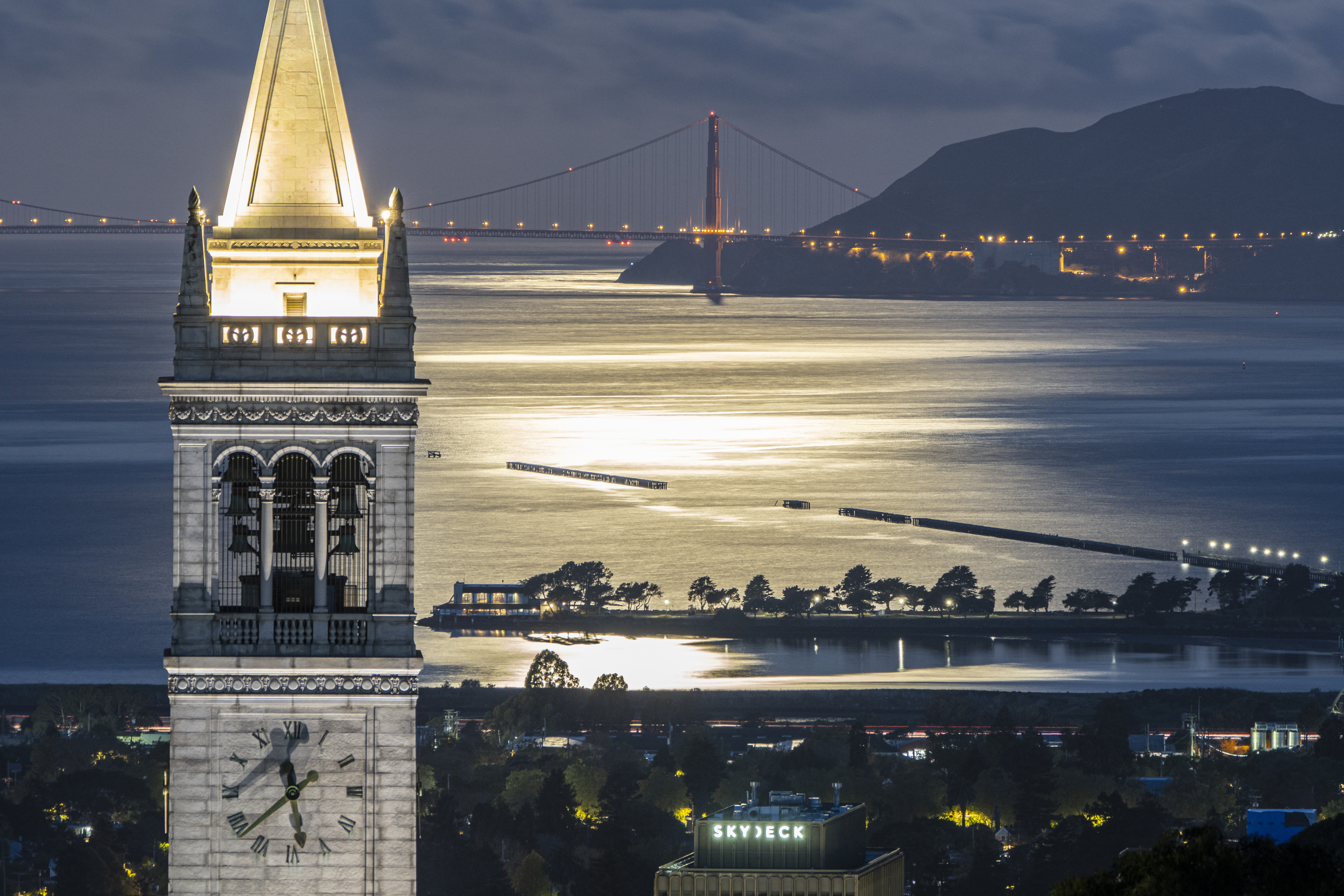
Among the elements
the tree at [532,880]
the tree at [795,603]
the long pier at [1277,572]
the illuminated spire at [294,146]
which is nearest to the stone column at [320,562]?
the illuminated spire at [294,146]

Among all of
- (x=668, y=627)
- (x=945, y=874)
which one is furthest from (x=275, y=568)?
(x=668, y=627)

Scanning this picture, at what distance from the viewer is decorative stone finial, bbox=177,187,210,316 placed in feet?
116

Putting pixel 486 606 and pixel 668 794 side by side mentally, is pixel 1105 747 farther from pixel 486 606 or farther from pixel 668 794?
pixel 486 606

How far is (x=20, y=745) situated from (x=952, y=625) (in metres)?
70.5

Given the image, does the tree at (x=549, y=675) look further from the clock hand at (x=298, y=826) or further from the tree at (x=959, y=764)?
the clock hand at (x=298, y=826)

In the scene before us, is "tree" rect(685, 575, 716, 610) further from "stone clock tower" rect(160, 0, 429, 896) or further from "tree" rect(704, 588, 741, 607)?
"stone clock tower" rect(160, 0, 429, 896)

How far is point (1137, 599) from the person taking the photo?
176250 mm

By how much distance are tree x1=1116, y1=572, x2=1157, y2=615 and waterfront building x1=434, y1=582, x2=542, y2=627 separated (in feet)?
120

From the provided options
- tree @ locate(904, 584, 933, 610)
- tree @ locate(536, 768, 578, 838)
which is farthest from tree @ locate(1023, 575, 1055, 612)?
tree @ locate(536, 768, 578, 838)

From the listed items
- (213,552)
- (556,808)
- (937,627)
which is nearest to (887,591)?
(937,627)

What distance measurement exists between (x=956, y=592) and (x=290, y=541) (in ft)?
468

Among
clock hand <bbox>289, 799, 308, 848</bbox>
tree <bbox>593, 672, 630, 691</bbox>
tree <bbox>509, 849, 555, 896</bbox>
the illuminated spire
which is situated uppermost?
the illuminated spire

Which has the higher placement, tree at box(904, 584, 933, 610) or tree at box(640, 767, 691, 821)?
tree at box(904, 584, 933, 610)

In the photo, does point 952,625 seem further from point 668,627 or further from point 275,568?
point 275,568
